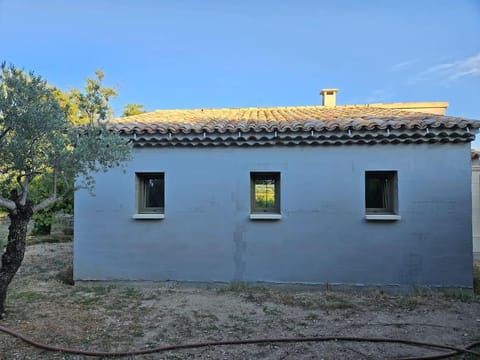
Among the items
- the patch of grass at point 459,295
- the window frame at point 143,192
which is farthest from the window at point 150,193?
the patch of grass at point 459,295

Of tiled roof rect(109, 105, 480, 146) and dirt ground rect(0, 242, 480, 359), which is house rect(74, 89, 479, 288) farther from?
dirt ground rect(0, 242, 480, 359)

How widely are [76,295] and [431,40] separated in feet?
36.8

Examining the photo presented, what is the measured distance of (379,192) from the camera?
6.73 metres

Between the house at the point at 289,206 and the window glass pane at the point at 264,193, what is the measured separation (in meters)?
0.02

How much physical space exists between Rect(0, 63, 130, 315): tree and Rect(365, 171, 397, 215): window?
5036 mm

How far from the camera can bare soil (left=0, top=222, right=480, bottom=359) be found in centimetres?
380

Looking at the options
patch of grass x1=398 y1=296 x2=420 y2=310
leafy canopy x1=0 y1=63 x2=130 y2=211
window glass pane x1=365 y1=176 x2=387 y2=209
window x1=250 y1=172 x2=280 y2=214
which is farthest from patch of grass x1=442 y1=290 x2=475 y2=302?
leafy canopy x1=0 y1=63 x2=130 y2=211

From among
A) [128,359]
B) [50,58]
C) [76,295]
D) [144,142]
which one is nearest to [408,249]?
[128,359]

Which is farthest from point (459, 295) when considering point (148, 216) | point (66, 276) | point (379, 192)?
point (66, 276)

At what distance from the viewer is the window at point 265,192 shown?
6787mm

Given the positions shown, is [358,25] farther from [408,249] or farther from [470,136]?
[408,249]

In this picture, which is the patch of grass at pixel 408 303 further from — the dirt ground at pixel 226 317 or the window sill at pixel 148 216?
the window sill at pixel 148 216

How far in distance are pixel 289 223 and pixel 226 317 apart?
241 cm

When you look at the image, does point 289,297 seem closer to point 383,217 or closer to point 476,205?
point 383,217
